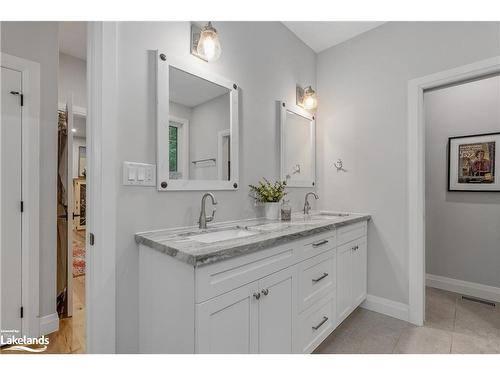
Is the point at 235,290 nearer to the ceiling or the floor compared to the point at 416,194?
nearer to the floor

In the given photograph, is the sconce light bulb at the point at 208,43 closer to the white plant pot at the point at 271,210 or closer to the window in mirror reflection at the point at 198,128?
the window in mirror reflection at the point at 198,128

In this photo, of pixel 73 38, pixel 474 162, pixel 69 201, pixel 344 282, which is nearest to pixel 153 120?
pixel 69 201

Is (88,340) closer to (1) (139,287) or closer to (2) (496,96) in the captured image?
(1) (139,287)

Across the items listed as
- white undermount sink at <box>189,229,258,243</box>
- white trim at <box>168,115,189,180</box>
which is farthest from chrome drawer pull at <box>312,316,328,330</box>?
white trim at <box>168,115,189,180</box>

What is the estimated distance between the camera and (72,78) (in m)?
3.02

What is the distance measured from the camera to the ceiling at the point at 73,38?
8.13 feet

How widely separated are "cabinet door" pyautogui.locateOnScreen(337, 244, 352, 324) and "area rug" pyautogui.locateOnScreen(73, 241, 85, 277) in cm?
316

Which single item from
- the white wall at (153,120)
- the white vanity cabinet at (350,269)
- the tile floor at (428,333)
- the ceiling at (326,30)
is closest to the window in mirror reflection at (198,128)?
the white wall at (153,120)

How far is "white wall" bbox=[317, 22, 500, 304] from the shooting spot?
2.06 metres

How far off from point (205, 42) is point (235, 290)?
1.41 meters

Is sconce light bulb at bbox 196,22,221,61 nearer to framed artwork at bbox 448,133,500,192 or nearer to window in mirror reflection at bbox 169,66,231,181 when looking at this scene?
window in mirror reflection at bbox 169,66,231,181

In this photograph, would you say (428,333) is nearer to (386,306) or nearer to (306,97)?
(386,306)

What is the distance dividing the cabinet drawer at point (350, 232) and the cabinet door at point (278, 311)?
2.12 feet

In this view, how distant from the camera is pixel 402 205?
221 centimetres
